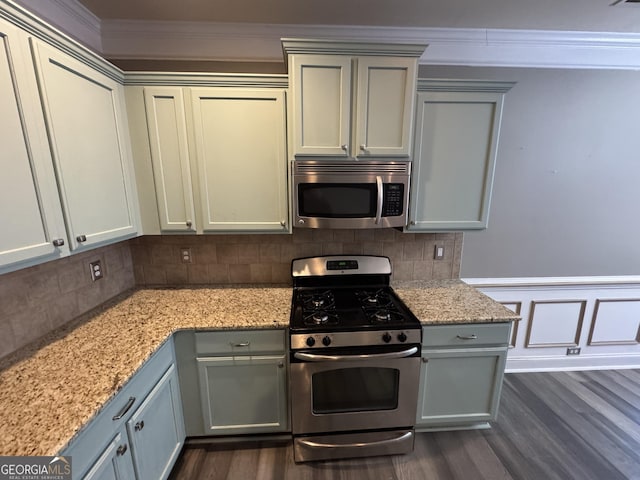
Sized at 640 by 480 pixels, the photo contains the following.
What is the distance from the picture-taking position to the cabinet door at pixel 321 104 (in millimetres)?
1528

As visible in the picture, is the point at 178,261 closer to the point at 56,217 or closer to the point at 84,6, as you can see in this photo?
the point at 56,217

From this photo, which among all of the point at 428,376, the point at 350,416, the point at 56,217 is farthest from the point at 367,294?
the point at 56,217

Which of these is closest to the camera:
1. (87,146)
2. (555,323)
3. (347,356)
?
(87,146)

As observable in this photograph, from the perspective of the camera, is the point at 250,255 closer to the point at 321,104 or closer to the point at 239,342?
the point at 239,342

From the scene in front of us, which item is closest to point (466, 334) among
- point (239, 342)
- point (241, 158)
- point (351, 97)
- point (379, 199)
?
point (379, 199)

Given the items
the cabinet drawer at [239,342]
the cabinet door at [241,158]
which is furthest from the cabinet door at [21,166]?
the cabinet drawer at [239,342]

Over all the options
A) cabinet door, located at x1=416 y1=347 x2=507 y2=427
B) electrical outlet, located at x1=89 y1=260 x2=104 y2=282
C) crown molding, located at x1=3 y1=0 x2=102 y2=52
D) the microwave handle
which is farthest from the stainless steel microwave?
crown molding, located at x1=3 y1=0 x2=102 y2=52

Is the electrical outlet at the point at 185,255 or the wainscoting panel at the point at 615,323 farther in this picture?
the wainscoting panel at the point at 615,323

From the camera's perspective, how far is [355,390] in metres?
1.64

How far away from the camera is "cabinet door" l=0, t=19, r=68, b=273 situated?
3.15 feet

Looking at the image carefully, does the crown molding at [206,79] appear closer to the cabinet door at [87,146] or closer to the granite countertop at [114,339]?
the cabinet door at [87,146]

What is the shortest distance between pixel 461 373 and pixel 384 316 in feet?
2.18

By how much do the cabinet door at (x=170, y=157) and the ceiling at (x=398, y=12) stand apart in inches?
21.3

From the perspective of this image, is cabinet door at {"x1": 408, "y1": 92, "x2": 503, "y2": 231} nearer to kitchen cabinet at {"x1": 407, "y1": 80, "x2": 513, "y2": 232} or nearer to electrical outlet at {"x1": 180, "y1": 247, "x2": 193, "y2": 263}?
kitchen cabinet at {"x1": 407, "y1": 80, "x2": 513, "y2": 232}
